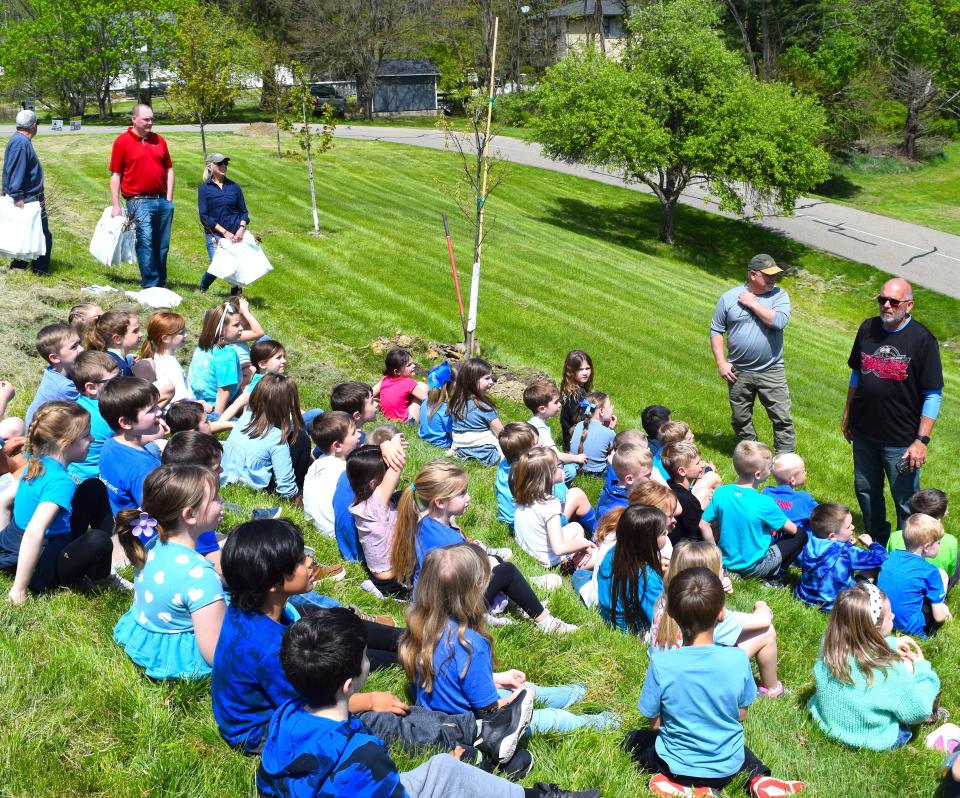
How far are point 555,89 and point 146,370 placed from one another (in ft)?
92.5

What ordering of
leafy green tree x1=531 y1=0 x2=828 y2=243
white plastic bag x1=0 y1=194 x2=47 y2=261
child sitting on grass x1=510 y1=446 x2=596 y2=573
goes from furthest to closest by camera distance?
leafy green tree x1=531 y1=0 x2=828 y2=243 → white plastic bag x1=0 y1=194 x2=47 y2=261 → child sitting on grass x1=510 y1=446 x2=596 y2=573

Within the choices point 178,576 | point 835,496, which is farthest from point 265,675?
point 835,496

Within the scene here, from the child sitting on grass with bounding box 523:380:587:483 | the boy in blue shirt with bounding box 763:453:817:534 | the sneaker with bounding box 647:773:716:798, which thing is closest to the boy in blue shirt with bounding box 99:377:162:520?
the sneaker with bounding box 647:773:716:798

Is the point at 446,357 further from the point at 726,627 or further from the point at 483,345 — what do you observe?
the point at 726,627

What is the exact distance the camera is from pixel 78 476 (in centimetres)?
619

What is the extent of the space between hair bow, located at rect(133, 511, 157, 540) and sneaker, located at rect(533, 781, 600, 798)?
2305 mm

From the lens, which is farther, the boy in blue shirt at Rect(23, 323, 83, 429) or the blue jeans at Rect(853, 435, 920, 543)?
the blue jeans at Rect(853, 435, 920, 543)

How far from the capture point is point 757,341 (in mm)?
9688

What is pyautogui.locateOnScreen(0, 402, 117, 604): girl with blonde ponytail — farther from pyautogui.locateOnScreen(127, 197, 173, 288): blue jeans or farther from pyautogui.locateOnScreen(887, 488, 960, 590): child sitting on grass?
pyautogui.locateOnScreen(127, 197, 173, 288): blue jeans

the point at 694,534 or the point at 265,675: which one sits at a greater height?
the point at 265,675

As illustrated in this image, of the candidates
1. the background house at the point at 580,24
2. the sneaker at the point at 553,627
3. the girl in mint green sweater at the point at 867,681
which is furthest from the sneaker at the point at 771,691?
the background house at the point at 580,24

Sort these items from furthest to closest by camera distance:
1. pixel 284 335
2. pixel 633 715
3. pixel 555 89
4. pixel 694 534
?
1. pixel 555 89
2. pixel 284 335
3. pixel 694 534
4. pixel 633 715

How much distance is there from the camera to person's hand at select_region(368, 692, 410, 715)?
4305 mm

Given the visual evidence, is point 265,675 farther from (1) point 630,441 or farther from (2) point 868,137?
(2) point 868,137
